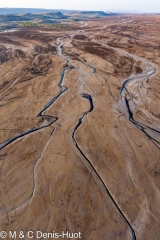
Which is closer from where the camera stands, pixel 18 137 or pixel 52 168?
pixel 52 168

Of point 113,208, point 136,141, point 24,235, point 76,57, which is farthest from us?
point 76,57

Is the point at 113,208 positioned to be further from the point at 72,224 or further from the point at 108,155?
the point at 108,155

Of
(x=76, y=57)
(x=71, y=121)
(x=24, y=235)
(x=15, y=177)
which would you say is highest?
(x=76, y=57)

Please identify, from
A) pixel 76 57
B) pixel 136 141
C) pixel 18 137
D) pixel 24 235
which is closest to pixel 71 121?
pixel 18 137

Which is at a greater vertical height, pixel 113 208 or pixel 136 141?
pixel 136 141

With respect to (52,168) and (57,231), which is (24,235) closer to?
(57,231)

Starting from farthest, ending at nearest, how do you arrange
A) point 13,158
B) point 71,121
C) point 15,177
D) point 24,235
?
point 71,121
point 13,158
point 15,177
point 24,235
